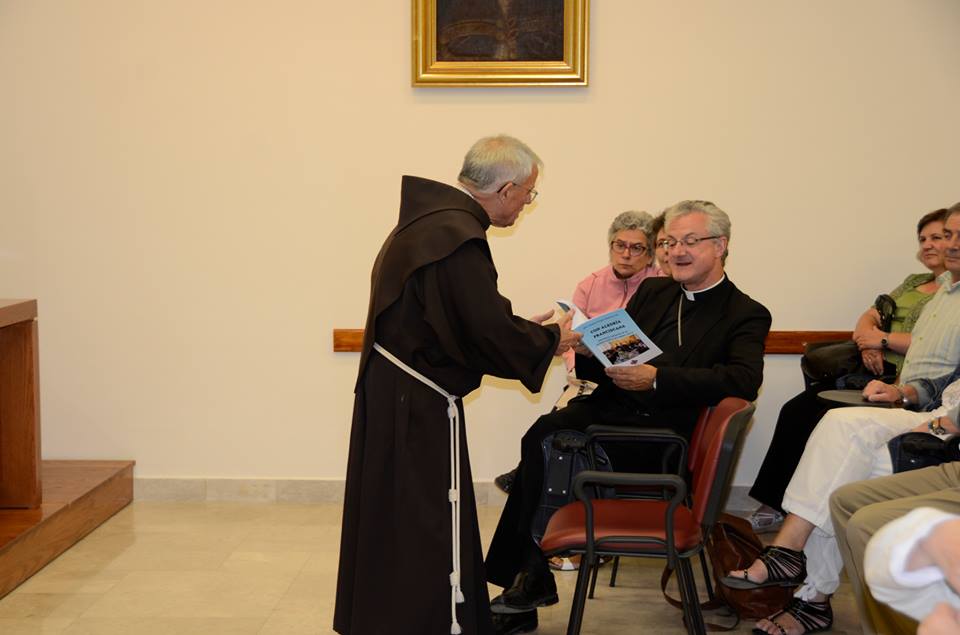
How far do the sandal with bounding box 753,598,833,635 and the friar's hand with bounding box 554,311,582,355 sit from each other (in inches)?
50.7

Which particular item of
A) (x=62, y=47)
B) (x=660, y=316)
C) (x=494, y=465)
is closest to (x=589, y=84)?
(x=660, y=316)

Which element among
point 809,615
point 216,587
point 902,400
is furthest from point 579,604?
point 216,587

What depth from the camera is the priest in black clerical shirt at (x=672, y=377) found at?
3.64 metres

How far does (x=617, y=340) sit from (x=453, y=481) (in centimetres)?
85

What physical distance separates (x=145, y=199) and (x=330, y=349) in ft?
4.08

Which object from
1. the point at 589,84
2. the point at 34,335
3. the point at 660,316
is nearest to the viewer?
the point at 660,316

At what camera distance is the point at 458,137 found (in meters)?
5.34

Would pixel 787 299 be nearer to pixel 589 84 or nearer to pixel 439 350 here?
pixel 589 84

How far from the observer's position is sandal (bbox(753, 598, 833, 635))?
12.2 feet

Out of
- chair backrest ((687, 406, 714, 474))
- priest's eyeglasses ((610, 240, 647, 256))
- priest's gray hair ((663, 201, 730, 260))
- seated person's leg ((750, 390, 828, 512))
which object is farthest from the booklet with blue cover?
seated person's leg ((750, 390, 828, 512))

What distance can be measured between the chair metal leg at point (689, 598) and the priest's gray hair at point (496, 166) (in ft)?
4.18

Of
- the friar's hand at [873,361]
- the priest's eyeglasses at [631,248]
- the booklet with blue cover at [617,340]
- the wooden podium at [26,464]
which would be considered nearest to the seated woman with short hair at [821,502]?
the booklet with blue cover at [617,340]

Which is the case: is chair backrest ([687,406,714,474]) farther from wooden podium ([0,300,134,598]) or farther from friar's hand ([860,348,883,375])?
wooden podium ([0,300,134,598])

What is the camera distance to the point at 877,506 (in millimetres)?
3014
